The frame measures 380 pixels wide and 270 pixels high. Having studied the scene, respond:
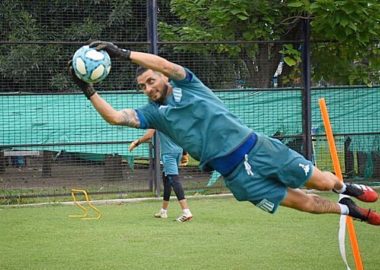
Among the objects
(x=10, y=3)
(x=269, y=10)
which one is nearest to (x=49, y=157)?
(x=10, y=3)

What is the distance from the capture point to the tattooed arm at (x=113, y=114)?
23.9ft

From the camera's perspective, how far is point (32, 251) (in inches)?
368

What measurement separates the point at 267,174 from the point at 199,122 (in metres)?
0.79

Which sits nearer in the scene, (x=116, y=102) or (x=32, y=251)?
(x=32, y=251)

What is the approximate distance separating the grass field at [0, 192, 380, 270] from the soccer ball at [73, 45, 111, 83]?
7.66ft

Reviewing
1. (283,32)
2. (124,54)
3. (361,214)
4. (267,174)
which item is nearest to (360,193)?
(361,214)

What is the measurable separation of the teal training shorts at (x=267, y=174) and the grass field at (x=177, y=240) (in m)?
1.04

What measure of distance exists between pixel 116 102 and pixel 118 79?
1646 mm

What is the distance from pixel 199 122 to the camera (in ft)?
24.2

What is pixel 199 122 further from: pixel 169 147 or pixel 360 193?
pixel 169 147

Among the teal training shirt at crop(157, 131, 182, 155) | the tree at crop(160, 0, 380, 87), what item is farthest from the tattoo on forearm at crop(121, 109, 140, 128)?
the tree at crop(160, 0, 380, 87)

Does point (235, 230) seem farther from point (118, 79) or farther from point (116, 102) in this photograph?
point (118, 79)

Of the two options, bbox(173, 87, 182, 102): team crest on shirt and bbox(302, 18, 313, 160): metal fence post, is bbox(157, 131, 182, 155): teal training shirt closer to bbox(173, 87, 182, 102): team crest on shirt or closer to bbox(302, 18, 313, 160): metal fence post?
bbox(302, 18, 313, 160): metal fence post

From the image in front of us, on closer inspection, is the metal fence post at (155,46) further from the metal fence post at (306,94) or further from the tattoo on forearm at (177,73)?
the tattoo on forearm at (177,73)
